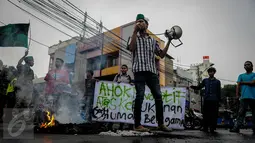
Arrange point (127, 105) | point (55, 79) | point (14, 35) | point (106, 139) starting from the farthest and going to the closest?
point (14, 35) < point (55, 79) < point (127, 105) < point (106, 139)

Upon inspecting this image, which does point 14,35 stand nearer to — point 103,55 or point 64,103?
point 64,103

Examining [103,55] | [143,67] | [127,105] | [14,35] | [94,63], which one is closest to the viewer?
[143,67]

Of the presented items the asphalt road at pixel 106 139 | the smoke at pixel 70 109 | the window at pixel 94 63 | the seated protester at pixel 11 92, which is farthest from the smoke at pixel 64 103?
the window at pixel 94 63

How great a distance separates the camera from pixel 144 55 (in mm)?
3311

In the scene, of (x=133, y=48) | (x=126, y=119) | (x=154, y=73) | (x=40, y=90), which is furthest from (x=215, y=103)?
(x=40, y=90)

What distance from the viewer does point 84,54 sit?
22.2 m

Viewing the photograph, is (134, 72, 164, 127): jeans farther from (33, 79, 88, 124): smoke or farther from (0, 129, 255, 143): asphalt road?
(33, 79, 88, 124): smoke

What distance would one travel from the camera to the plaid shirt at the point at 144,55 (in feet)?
10.7

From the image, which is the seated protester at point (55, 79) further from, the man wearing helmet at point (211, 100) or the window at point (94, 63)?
the window at point (94, 63)

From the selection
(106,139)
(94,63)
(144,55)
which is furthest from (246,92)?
(94,63)

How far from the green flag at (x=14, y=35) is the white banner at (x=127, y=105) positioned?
2591 millimetres

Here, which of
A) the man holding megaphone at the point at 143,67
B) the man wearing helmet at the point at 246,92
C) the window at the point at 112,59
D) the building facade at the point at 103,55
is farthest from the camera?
the window at the point at 112,59

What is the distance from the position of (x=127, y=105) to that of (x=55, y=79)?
1.99 metres

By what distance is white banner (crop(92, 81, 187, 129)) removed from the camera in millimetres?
5113
